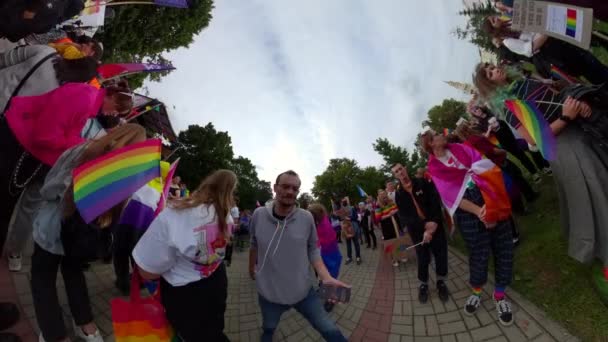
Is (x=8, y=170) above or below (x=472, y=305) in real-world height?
above

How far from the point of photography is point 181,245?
1811 mm

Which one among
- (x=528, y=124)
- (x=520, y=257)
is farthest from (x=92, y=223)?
(x=520, y=257)

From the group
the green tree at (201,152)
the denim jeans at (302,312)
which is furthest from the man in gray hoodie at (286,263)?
the green tree at (201,152)

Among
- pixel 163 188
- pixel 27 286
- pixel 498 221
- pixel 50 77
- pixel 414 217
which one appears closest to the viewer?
pixel 50 77

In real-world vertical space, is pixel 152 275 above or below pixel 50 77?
below

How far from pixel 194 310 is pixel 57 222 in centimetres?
142

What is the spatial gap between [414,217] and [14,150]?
15.9 ft

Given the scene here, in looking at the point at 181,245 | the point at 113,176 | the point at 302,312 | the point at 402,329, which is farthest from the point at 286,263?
the point at 402,329

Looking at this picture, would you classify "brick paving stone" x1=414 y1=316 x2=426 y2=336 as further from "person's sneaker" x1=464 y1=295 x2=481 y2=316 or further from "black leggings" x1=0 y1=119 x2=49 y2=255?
"black leggings" x1=0 y1=119 x2=49 y2=255

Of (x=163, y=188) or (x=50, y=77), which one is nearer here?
(x=50, y=77)

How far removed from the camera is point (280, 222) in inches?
104

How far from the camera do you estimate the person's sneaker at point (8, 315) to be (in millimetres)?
2154

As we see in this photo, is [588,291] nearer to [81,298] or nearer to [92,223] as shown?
[92,223]

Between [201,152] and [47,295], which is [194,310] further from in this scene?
[201,152]
